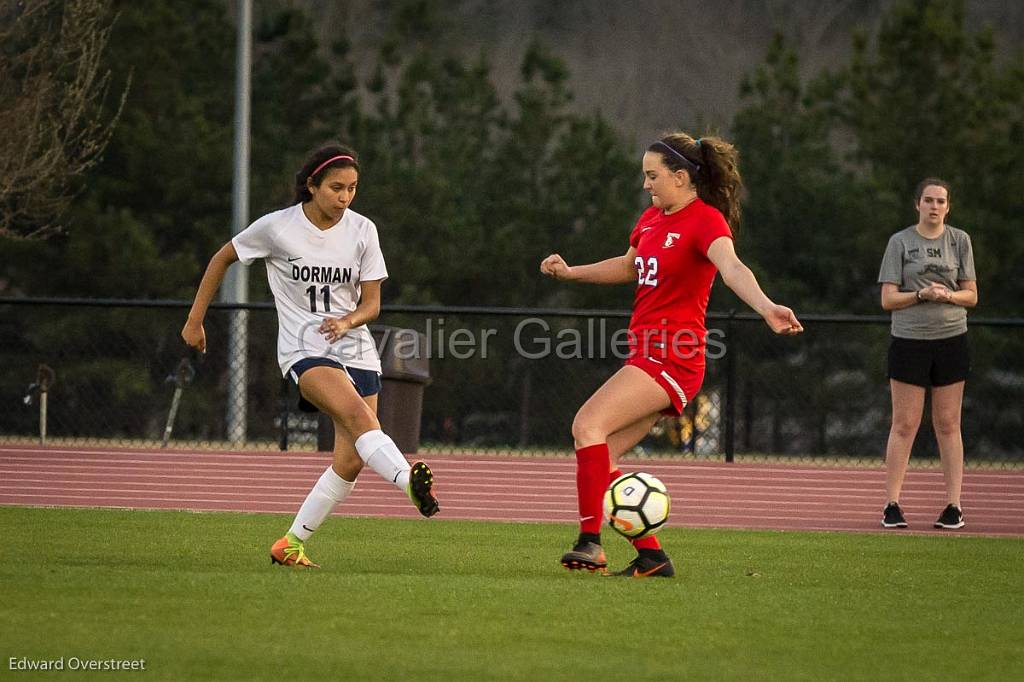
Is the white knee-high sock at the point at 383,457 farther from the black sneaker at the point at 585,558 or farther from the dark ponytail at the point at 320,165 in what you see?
the dark ponytail at the point at 320,165

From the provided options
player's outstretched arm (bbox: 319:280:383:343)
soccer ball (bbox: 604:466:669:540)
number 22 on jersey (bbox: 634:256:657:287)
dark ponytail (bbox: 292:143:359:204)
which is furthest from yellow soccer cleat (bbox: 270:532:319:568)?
number 22 on jersey (bbox: 634:256:657:287)

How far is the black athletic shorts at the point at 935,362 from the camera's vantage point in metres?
9.81

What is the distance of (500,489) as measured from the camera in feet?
41.3

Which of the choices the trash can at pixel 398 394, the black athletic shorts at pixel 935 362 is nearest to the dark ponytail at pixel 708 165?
the black athletic shorts at pixel 935 362

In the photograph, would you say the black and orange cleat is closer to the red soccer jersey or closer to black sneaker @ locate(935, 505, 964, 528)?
the red soccer jersey

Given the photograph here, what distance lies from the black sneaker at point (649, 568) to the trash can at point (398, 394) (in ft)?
27.8

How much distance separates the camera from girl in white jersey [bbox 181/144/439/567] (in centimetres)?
710

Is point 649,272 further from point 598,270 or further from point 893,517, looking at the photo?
point 893,517

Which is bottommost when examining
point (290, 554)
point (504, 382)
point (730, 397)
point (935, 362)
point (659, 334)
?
point (504, 382)

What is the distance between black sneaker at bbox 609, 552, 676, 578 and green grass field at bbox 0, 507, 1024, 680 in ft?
0.30

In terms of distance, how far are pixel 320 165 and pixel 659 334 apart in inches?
64.0

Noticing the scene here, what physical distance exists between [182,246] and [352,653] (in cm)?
2465

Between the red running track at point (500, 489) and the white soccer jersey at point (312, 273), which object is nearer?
the white soccer jersey at point (312, 273)

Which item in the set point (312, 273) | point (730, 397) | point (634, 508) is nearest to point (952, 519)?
point (634, 508)
